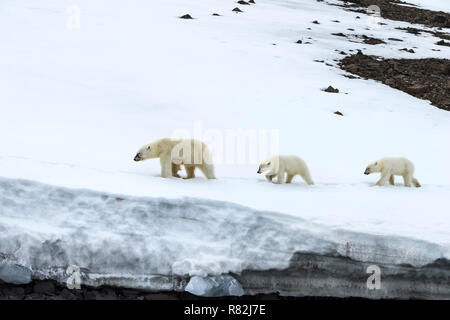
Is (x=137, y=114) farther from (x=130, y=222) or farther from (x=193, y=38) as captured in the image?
(x=193, y=38)

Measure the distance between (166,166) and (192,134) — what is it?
2827mm

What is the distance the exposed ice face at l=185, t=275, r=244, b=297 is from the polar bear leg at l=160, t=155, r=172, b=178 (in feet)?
5.98

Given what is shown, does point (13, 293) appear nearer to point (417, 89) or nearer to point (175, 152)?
point (175, 152)

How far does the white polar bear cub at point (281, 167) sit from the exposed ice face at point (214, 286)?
6.59 ft

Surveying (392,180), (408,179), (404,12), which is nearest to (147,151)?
(392,180)

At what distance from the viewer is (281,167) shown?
7.25 metres

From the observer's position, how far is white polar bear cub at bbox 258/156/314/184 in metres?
7.23

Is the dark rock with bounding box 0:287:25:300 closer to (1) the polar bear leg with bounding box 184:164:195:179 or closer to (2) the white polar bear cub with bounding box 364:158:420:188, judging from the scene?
(1) the polar bear leg with bounding box 184:164:195:179

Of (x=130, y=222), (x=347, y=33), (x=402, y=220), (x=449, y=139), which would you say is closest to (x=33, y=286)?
(x=130, y=222)

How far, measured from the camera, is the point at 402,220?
Answer: 6.16 m

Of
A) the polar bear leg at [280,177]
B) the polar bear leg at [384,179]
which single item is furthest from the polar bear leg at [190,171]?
the polar bear leg at [384,179]

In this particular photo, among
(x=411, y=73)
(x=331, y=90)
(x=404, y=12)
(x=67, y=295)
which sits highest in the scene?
(x=404, y=12)

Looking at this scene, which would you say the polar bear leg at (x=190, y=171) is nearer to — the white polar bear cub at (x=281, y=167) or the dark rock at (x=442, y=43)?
the white polar bear cub at (x=281, y=167)

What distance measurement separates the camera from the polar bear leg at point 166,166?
687 cm
